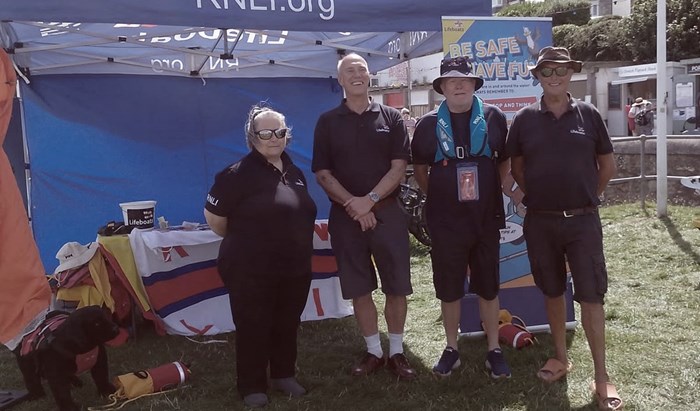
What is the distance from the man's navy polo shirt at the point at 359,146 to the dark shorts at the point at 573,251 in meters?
0.86

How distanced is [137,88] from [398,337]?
12.4 ft

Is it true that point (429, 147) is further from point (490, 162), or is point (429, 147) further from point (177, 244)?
point (177, 244)

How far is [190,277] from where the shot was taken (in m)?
5.05

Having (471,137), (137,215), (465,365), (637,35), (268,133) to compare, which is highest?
(637,35)

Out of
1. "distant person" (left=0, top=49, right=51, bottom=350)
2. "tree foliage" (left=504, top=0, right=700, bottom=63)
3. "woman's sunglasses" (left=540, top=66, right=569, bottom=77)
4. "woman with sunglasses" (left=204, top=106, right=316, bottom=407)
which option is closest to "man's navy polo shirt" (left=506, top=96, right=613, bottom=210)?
"woman's sunglasses" (left=540, top=66, right=569, bottom=77)

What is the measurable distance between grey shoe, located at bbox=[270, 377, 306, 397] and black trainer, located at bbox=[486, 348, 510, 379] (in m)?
1.09

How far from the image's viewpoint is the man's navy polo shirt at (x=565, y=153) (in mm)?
3398

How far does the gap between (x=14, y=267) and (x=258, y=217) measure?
146cm

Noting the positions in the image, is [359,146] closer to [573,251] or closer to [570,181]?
[570,181]

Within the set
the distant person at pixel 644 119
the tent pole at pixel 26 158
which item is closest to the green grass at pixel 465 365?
the tent pole at pixel 26 158

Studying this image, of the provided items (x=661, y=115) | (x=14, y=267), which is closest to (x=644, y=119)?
(x=661, y=115)

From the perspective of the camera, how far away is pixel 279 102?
22.7 feet

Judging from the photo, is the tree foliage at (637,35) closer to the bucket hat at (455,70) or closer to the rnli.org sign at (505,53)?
the rnli.org sign at (505,53)

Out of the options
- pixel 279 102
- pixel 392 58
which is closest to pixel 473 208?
pixel 392 58
